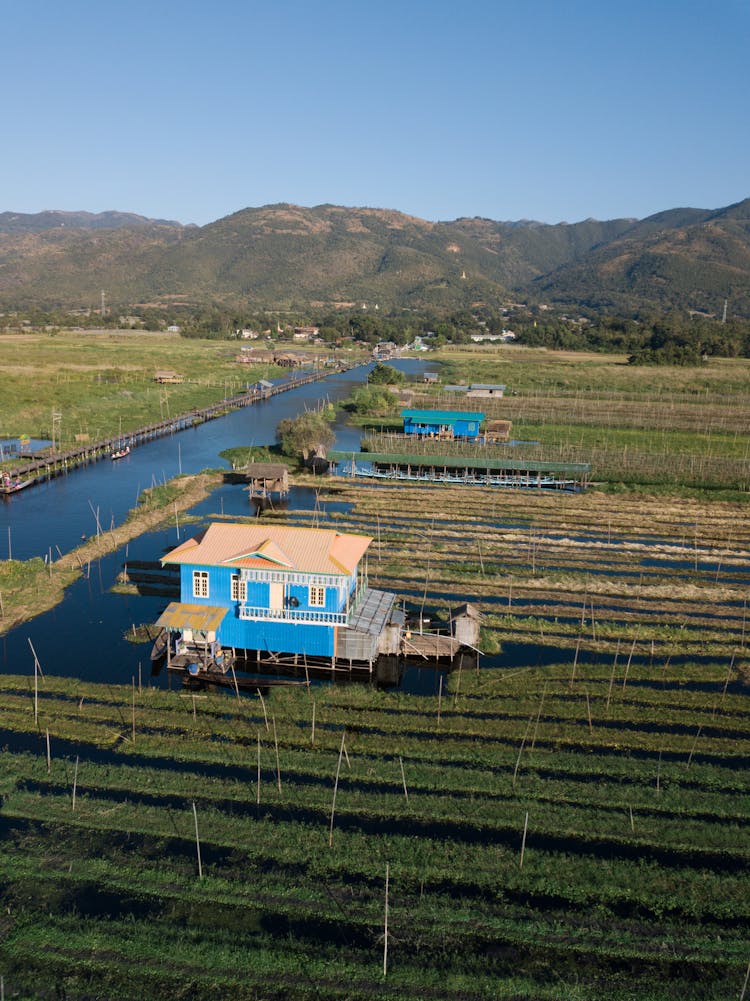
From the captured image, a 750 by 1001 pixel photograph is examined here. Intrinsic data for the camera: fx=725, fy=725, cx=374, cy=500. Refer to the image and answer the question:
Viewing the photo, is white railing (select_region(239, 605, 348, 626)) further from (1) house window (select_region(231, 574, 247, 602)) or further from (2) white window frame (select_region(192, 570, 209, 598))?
(2) white window frame (select_region(192, 570, 209, 598))

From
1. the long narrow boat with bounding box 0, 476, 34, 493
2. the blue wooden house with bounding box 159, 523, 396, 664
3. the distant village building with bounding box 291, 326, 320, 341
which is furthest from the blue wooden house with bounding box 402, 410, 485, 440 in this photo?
the distant village building with bounding box 291, 326, 320, 341

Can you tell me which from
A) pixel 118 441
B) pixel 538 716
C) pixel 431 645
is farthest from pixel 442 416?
pixel 538 716

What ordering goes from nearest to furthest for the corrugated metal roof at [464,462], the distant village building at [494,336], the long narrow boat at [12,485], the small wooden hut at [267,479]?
the long narrow boat at [12,485] → the small wooden hut at [267,479] → the corrugated metal roof at [464,462] → the distant village building at [494,336]

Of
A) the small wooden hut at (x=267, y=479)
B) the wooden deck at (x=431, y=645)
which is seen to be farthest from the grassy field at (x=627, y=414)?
the wooden deck at (x=431, y=645)

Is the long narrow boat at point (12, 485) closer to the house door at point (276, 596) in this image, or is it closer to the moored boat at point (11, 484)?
the moored boat at point (11, 484)

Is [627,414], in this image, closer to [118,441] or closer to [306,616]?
[118,441]

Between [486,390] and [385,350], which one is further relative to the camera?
[385,350]

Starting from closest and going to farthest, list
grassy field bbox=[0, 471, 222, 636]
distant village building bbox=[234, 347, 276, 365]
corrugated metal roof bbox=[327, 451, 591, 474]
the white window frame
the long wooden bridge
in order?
the white window frame
grassy field bbox=[0, 471, 222, 636]
the long wooden bridge
corrugated metal roof bbox=[327, 451, 591, 474]
distant village building bbox=[234, 347, 276, 365]
